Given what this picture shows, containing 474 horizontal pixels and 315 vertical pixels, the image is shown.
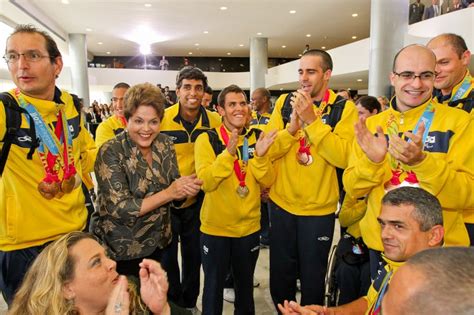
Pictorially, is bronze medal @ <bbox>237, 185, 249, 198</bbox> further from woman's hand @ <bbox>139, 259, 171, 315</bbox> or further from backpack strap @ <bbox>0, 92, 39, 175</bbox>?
backpack strap @ <bbox>0, 92, 39, 175</bbox>

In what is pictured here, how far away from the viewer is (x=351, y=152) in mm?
2408

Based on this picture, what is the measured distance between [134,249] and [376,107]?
3606mm

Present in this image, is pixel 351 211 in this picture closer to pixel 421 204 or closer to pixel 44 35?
pixel 421 204

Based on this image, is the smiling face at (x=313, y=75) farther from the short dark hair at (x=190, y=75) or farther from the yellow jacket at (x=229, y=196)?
the short dark hair at (x=190, y=75)

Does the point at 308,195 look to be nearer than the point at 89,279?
No

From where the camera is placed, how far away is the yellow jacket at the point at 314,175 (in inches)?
101

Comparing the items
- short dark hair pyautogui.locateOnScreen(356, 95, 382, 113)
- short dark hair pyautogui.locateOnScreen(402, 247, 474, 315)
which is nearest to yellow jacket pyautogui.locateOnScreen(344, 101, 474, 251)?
short dark hair pyautogui.locateOnScreen(402, 247, 474, 315)

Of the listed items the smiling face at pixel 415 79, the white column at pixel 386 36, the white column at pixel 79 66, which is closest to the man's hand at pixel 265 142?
the smiling face at pixel 415 79

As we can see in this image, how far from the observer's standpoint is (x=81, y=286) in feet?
4.78

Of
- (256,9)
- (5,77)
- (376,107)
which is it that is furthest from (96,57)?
(376,107)

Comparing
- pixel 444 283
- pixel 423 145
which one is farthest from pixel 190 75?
pixel 444 283

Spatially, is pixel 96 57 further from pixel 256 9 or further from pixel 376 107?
pixel 376 107

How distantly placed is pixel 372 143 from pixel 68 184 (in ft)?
5.63

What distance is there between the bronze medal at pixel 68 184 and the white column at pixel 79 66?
1723 centimetres
